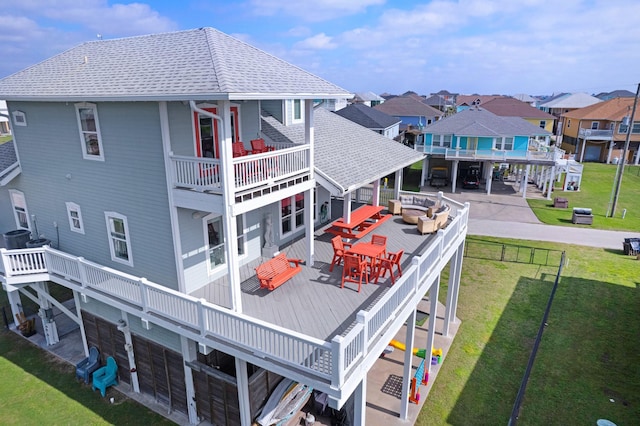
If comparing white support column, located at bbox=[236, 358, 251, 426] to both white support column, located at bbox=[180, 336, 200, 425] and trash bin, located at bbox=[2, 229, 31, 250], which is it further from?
trash bin, located at bbox=[2, 229, 31, 250]

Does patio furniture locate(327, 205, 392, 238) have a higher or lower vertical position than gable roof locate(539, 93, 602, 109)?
lower

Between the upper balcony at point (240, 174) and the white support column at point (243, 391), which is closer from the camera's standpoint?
the upper balcony at point (240, 174)

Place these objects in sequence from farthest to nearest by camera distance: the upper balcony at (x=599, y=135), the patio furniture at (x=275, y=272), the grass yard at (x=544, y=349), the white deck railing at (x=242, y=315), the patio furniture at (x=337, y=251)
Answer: the upper balcony at (x=599, y=135) → the patio furniture at (x=337, y=251) → the grass yard at (x=544, y=349) → the patio furniture at (x=275, y=272) → the white deck railing at (x=242, y=315)

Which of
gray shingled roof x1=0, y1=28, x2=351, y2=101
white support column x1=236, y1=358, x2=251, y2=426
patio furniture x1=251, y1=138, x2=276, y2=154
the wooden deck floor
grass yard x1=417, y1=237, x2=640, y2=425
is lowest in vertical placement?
grass yard x1=417, y1=237, x2=640, y2=425

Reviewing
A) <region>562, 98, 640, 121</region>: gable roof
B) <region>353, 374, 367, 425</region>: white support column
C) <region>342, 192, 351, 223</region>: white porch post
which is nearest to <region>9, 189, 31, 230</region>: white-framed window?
<region>342, 192, 351, 223</region>: white porch post

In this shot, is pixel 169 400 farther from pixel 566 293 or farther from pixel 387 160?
pixel 566 293

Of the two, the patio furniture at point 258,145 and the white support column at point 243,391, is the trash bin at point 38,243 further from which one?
the white support column at point 243,391

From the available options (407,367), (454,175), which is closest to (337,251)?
(407,367)

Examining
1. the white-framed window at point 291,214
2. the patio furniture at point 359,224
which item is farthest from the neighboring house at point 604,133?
the white-framed window at point 291,214
